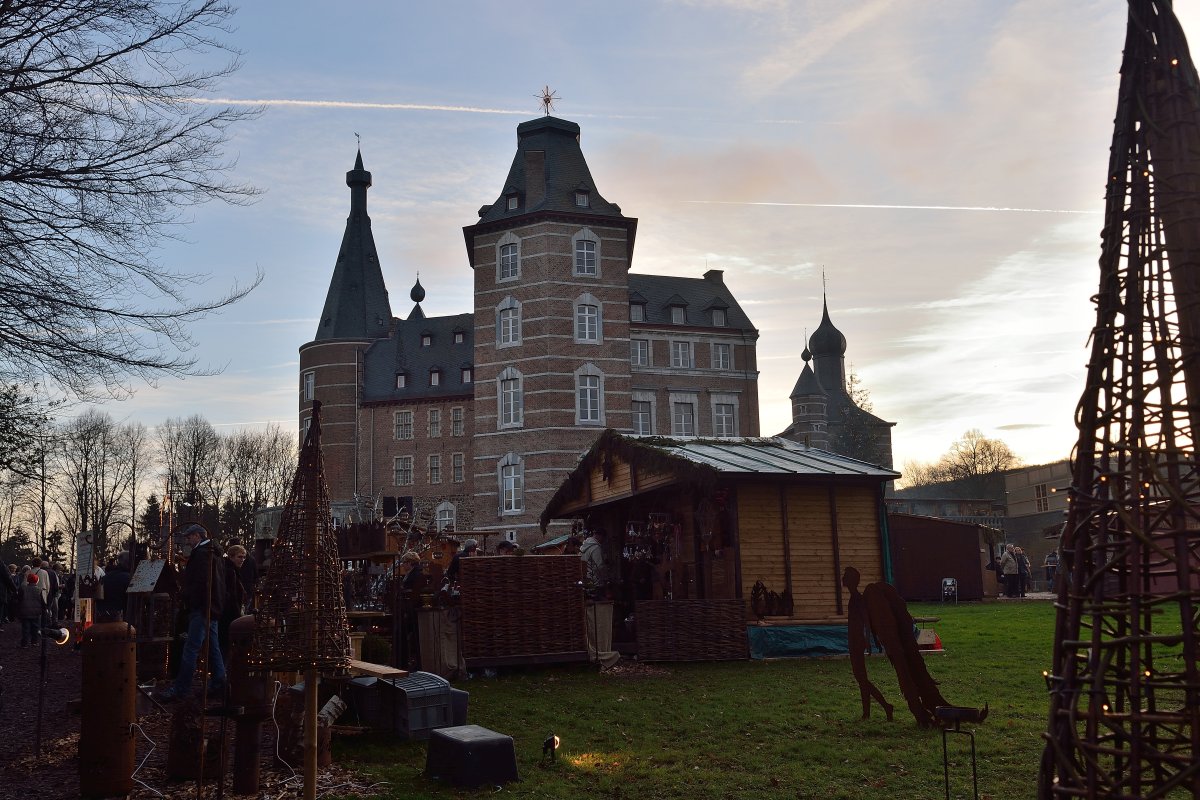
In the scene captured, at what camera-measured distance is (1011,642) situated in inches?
651

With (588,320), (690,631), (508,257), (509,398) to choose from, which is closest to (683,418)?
(588,320)

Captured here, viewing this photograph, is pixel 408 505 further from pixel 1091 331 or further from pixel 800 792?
pixel 1091 331

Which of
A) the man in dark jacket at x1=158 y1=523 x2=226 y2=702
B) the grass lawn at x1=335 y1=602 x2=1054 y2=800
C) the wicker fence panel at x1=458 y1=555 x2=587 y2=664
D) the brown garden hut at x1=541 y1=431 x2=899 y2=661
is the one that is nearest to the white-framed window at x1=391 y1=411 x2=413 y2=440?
the brown garden hut at x1=541 y1=431 x2=899 y2=661

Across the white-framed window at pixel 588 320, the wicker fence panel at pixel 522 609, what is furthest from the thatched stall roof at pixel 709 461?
the white-framed window at pixel 588 320

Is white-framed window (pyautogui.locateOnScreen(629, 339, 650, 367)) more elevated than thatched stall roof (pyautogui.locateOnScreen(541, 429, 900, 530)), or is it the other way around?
white-framed window (pyautogui.locateOnScreen(629, 339, 650, 367))

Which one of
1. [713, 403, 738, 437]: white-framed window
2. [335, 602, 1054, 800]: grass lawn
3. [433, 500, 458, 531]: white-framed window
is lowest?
[335, 602, 1054, 800]: grass lawn

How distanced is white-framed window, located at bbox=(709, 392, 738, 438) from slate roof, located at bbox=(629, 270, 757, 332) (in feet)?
13.4

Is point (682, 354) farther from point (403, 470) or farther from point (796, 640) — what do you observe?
point (796, 640)

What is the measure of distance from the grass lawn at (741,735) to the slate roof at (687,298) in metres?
42.8

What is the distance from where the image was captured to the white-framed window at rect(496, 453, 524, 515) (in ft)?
155

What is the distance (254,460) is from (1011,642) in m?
66.2

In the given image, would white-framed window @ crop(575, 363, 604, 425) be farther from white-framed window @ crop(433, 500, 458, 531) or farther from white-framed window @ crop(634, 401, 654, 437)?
white-framed window @ crop(433, 500, 458, 531)

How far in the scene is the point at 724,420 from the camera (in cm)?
5622

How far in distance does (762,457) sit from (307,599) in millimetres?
12179
